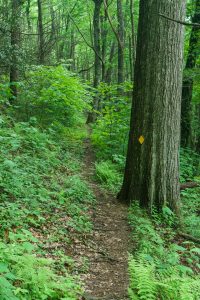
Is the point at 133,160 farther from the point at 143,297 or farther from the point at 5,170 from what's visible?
the point at 143,297

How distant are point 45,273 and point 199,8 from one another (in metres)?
11.7

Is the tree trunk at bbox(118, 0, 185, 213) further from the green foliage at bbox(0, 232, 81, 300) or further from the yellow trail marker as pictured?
the green foliage at bbox(0, 232, 81, 300)

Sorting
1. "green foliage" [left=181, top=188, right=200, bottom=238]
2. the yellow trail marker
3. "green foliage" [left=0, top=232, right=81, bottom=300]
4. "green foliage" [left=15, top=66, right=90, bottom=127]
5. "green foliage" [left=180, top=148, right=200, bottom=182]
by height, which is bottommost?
"green foliage" [left=181, top=188, right=200, bottom=238]

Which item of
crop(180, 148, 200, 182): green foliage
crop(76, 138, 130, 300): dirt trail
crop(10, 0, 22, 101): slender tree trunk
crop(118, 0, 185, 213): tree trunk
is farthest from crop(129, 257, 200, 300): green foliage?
crop(10, 0, 22, 101): slender tree trunk

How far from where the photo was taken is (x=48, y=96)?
11055 millimetres

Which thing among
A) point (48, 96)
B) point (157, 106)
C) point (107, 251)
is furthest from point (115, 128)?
point (107, 251)

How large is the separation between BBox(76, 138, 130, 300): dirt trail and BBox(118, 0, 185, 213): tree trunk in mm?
738

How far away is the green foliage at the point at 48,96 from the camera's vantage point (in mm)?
11086

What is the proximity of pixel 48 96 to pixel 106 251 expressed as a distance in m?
7.64

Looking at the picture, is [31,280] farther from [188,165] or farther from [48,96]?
[48,96]

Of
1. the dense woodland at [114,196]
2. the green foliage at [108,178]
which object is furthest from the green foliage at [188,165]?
the green foliage at [108,178]

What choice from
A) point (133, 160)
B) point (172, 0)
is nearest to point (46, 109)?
point (133, 160)

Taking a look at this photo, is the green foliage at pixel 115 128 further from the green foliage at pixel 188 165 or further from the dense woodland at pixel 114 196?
the green foliage at pixel 188 165

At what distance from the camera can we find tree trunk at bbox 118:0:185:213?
609cm
